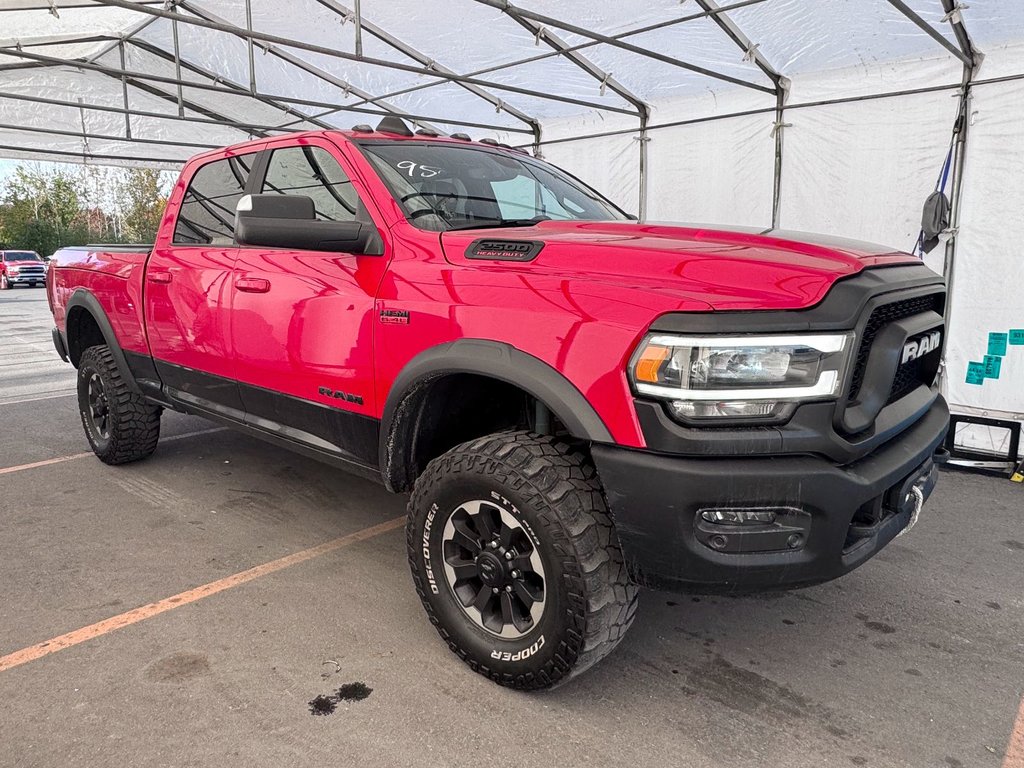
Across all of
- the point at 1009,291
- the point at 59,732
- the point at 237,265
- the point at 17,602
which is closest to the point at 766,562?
the point at 59,732

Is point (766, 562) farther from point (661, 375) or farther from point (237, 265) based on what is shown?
point (237, 265)

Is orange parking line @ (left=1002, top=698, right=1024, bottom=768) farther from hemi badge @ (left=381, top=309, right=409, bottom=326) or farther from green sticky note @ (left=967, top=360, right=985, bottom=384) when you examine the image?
green sticky note @ (left=967, top=360, right=985, bottom=384)

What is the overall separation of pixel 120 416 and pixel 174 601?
2.02 meters

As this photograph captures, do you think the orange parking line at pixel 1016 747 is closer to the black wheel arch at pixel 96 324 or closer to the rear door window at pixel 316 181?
the rear door window at pixel 316 181

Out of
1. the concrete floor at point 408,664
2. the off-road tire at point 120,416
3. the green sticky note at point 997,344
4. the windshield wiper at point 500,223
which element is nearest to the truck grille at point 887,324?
the concrete floor at point 408,664

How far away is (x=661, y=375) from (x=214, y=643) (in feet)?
6.36

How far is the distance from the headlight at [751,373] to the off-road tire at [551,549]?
454mm

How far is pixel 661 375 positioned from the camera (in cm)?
195

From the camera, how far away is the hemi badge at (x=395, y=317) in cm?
257

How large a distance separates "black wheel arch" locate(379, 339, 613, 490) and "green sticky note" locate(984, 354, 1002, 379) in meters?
5.18

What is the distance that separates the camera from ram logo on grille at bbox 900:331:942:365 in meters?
2.31

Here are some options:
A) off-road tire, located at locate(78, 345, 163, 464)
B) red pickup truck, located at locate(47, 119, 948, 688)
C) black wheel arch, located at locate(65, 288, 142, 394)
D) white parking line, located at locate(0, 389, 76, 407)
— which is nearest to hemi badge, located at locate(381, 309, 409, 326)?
red pickup truck, located at locate(47, 119, 948, 688)

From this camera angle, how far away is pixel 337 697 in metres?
2.34

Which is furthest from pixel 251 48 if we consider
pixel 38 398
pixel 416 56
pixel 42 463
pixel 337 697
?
pixel 337 697
